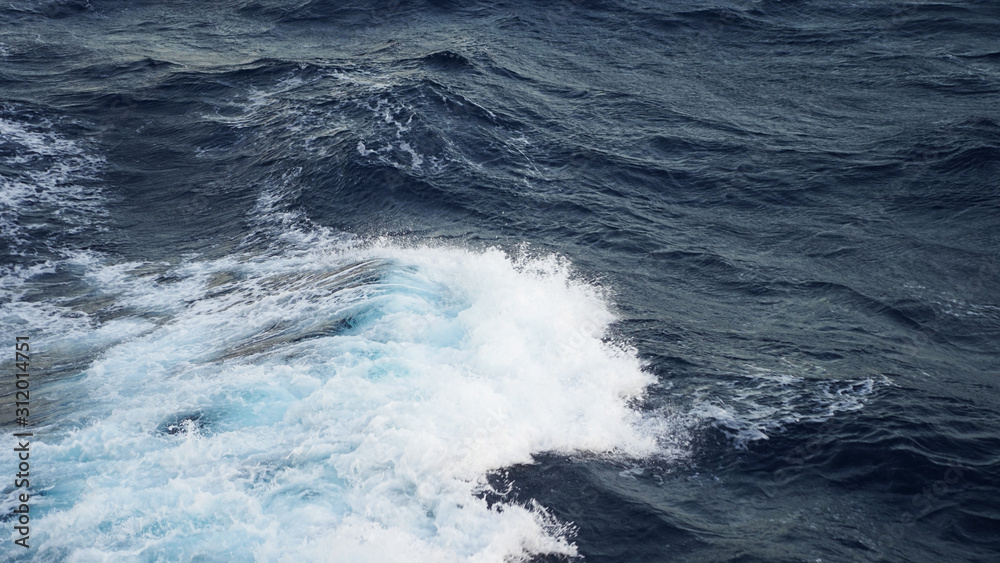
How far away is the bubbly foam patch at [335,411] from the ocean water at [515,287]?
0.05m

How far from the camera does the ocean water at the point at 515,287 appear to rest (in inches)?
312

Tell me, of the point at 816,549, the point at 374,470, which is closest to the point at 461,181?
the point at 374,470

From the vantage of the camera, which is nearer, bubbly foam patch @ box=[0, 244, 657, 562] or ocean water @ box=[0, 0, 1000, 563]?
bubbly foam patch @ box=[0, 244, 657, 562]

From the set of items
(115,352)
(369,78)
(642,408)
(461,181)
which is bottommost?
(115,352)

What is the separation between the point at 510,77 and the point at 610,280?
28.3 ft

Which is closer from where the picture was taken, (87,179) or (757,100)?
(87,179)

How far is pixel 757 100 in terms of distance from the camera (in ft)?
57.8

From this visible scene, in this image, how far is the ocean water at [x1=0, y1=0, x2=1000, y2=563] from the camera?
7.92m

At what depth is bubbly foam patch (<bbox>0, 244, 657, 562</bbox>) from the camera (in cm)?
769

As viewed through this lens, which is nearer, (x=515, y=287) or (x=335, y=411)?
(x=335, y=411)

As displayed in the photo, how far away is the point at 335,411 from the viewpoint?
→ 9281 millimetres

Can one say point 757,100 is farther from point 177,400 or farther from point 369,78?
point 177,400

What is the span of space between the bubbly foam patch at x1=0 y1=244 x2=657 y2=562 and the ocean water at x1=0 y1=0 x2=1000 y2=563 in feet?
0.15

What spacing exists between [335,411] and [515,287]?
382 cm
